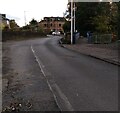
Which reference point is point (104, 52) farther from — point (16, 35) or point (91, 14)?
point (16, 35)

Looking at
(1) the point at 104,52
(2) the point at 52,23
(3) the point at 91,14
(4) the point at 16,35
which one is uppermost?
(3) the point at 91,14

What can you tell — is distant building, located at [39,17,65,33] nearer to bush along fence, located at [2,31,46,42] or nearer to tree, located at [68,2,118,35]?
bush along fence, located at [2,31,46,42]

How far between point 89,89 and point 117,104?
2.54 m

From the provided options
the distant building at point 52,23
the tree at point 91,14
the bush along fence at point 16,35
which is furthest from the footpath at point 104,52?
the distant building at point 52,23

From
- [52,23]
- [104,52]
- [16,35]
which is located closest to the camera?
[104,52]

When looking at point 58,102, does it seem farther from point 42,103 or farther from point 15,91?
point 15,91

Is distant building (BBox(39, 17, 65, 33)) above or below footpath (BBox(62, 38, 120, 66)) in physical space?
below

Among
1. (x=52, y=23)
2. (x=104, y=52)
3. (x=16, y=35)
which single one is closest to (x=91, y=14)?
(x=16, y=35)

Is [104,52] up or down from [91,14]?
down

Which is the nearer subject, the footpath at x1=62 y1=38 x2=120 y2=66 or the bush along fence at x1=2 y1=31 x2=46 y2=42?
the footpath at x1=62 y1=38 x2=120 y2=66

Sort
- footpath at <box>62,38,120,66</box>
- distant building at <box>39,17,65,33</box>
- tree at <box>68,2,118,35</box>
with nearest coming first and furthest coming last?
footpath at <box>62,38,120,66</box>
tree at <box>68,2,118,35</box>
distant building at <box>39,17,65,33</box>

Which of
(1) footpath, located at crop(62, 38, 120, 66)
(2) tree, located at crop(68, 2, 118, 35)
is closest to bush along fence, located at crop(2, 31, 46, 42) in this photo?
(2) tree, located at crop(68, 2, 118, 35)

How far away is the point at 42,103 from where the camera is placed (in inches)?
396

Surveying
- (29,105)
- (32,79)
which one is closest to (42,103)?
(29,105)
